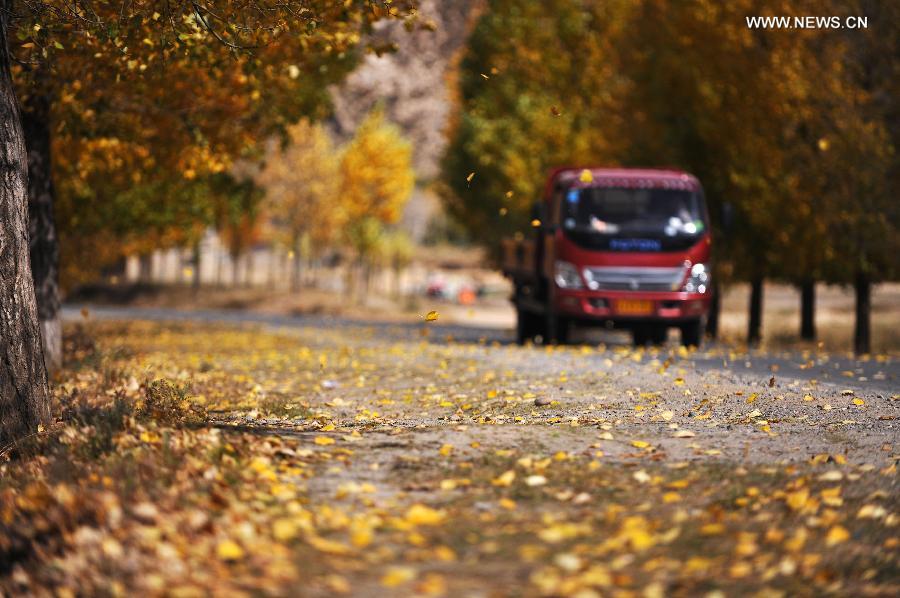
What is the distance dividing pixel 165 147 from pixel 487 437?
8.58 metres

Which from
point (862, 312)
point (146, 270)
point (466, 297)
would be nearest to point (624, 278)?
point (862, 312)

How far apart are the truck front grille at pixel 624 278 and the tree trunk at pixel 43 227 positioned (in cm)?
726

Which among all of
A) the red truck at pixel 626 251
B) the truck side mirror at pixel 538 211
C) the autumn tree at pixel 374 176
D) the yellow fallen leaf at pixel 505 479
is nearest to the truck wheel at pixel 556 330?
the red truck at pixel 626 251

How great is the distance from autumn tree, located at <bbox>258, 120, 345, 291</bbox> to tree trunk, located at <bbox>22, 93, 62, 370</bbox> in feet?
95.8

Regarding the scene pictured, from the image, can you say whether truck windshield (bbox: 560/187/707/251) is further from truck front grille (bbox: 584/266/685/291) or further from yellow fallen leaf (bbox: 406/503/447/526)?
yellow fallen leaf (bbox: 406/503/447/526)

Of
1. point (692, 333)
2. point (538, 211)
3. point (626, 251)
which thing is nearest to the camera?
point (626, 251)

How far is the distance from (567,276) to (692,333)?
2219 millimetres

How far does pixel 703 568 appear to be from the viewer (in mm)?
5699

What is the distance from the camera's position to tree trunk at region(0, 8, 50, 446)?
873 centimetres

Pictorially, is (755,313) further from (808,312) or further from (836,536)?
(836,536)

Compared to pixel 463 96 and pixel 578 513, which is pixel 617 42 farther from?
pixel 578 513

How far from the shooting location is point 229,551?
5.58 metres

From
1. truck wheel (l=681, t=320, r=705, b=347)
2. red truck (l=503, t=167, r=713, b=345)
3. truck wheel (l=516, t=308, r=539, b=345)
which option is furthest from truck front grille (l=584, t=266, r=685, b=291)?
truck wheel (l=516, t=308, r=539, b=345)

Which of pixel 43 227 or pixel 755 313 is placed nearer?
pixel 43 227
